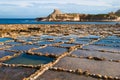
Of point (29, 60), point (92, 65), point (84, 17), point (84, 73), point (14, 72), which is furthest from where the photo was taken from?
point (84, 17)

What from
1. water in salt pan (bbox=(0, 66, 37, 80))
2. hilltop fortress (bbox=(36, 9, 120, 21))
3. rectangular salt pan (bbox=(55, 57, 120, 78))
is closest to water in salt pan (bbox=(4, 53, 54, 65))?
rectangular salt pan (bbox=(55, 57, 120, 78))

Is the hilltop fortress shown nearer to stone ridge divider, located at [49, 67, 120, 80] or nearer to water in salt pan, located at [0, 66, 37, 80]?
stone ridge divider, located at [49, 67, 120, 80]

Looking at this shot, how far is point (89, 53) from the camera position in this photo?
63.9 feet

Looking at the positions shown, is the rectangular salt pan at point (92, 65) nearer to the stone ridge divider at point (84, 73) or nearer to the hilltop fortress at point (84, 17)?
the stone ridge divider at point (84, 73)

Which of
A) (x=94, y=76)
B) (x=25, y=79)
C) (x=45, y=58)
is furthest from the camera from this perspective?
(x=45, y=58)

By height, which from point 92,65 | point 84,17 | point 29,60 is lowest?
point 84,17

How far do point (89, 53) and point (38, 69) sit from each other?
6.44 m

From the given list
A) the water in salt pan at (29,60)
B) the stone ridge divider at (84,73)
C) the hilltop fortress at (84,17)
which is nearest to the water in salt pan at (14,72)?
the stone ridge divider at (84,73)

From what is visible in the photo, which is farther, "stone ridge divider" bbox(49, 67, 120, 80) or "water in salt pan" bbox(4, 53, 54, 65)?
"water in salt pan" bbox(4, 53, 54, 65)

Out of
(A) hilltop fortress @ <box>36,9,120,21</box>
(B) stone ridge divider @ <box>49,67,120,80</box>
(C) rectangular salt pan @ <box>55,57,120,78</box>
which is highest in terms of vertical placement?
(B) stone ridge divider @ <box>49,67,120,80</box>

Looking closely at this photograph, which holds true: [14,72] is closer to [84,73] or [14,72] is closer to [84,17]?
[84,73]

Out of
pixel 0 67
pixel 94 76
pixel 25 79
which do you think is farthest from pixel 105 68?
Answer: pixel 0 67

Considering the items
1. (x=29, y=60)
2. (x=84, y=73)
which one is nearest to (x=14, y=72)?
(x=29, y=60)

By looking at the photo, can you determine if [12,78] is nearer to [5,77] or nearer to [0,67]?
[5,77]
